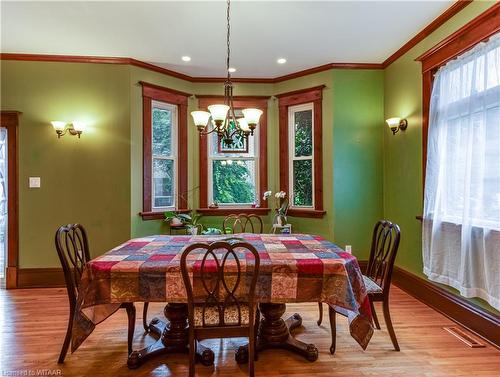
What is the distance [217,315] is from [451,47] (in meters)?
3.02

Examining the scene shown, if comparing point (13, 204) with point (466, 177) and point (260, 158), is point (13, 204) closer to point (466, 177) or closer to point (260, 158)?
point (260, 158)

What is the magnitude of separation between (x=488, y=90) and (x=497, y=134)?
1.18ft

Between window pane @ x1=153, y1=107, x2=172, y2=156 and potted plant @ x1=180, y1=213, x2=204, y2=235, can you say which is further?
window pane @ x1=153, y1=107, x2=172, y2=156

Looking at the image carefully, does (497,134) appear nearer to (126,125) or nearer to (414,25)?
(414,25)

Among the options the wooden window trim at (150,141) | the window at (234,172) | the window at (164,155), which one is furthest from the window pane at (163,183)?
the window at (234,172)

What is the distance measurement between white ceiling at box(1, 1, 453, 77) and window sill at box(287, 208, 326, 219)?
6.36 feet

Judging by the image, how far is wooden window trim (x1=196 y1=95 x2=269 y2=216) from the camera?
15.1 ft

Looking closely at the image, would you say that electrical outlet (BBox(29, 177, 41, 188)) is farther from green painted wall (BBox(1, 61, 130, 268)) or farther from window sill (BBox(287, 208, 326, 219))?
window sill (BBox(287, 208, 326, 219))

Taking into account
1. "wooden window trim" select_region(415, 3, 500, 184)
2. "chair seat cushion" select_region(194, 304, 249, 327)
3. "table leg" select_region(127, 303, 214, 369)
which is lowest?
"table leg" select_region(127, 303, 214, 369)

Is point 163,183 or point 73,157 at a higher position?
point 73,157

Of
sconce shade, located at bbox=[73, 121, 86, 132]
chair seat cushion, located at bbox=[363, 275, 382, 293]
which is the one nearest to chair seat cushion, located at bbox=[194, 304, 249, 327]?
chair seat cushion, located at bbox=[363, 275, 382, 293]

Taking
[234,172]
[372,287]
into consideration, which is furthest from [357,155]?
[372,287]

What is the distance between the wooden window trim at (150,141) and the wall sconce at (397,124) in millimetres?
2676

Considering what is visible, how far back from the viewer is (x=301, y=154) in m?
4.55
